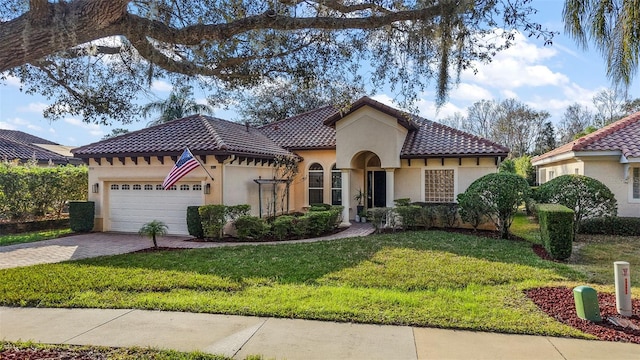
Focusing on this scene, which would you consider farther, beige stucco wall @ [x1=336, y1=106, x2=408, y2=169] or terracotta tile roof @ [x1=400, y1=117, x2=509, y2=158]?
beige stucco wall @ [x1=336, y1=106, x2=408, y2=169]

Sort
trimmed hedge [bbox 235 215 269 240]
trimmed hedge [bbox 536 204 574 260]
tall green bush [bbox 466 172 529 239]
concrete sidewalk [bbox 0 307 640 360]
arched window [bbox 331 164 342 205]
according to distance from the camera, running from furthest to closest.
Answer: arched window [bbox 331 164 342 205] < trimmed hedge [bbox 235 215 269 240] < tall green bush [bbox 466 172 529 239] < trimmed hedge [bbox 536 204 574 260] < concrete sidewalk [bbox 0 307 640 360]

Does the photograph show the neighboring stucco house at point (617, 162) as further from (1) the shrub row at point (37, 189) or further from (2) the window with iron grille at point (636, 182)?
(1) the shrub row at point (37, 189)

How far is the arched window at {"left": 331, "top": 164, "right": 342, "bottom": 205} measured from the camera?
19.9 m

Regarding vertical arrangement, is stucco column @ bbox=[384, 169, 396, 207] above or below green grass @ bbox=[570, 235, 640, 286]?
above

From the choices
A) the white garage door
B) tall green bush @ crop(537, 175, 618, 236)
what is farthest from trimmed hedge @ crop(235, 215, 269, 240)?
tall green bush @ crop(537, 175, 618, 236)

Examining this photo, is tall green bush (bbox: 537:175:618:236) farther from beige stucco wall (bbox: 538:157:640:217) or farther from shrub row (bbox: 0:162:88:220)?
shrub row (bbox: 0:162:88:220)

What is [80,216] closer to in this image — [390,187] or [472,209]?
[390,187]

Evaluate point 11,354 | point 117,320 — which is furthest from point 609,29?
point 11,354

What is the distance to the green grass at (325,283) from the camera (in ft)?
20.5

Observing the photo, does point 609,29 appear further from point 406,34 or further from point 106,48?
point 106,48

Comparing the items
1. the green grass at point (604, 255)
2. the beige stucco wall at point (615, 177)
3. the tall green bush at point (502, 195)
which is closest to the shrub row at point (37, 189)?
the tall green bush at point (502, 195)

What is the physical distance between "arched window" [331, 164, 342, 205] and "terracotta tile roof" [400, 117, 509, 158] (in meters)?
3.60

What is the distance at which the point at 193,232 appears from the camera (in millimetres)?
14781

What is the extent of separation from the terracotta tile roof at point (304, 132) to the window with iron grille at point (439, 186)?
4896 millimetres
